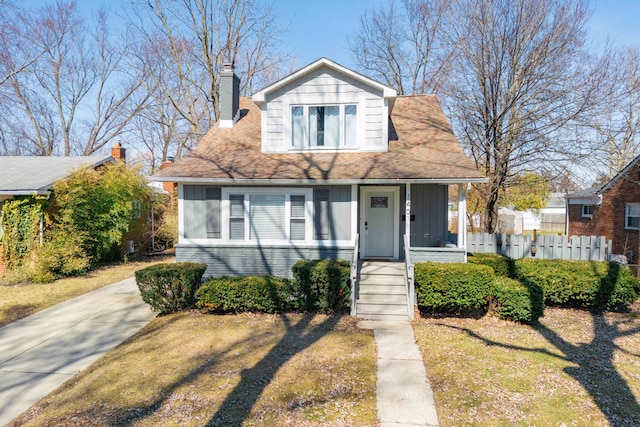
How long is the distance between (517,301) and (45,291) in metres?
12.3

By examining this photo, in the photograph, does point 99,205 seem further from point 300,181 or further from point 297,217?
point 300,181

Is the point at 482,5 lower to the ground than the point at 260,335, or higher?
higher

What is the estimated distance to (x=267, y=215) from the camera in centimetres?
1021

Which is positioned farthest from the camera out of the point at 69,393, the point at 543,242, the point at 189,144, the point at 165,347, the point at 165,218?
the point at 189,144

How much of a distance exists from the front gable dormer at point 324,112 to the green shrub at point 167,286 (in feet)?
14.7

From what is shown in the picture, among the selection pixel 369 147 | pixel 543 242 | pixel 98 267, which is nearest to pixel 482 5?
pixel 369 147

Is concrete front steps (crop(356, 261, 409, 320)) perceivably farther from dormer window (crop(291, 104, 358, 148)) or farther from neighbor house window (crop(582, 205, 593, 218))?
neighbor house window (crop(582, 205, 593, 218))

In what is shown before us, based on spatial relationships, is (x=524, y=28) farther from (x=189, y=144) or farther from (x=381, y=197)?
(x=189, y=144)

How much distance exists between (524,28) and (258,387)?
14846mm

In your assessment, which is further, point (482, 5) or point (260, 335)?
point (482, 5)

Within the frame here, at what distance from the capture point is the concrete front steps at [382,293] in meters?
8.48

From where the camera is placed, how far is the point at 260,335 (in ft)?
23.8

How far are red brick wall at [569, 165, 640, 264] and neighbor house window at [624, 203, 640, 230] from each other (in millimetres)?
145

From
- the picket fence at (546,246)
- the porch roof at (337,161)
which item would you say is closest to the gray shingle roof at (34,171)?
the porch roof at (337,161)
